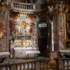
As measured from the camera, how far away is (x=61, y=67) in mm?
4004

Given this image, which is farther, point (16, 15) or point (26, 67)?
point (16, 15)

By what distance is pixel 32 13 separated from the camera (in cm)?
1238

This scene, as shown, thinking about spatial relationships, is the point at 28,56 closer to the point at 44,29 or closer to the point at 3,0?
the point at 44,29

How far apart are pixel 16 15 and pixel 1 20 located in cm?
385

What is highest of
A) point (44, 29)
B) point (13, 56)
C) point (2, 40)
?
point (44, 29)

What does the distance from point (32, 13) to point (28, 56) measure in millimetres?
4971

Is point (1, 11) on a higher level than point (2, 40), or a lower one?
higher

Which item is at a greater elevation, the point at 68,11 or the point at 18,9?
the point at 18,9

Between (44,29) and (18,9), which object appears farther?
(44,29)

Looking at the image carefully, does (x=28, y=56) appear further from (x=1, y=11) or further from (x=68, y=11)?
(x=68, y=11)

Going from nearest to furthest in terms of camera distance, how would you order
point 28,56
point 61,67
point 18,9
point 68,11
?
point 61,67, point 68,11, point 28,56, point 18,9

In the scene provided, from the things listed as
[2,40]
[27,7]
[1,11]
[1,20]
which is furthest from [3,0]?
[27,7]

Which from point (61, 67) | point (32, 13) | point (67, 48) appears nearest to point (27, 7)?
point (32, 13)

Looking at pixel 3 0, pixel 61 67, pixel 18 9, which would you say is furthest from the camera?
pixel 18 9
